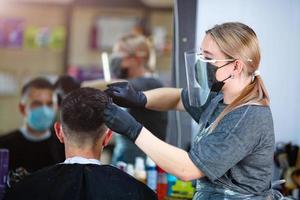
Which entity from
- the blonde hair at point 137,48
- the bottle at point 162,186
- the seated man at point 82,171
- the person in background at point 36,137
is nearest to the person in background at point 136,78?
the blonde hair at point 137,48

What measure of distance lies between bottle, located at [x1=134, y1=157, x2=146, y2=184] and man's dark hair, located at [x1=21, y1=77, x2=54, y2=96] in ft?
3.24

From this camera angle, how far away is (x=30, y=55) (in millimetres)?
4113

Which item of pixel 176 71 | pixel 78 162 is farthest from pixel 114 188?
pixel 176 71

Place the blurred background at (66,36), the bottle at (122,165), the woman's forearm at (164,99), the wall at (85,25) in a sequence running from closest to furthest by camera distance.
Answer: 1. the woman's forearm at (164,99)
2. the bottle at (122,165)
3. the blurred background at (66,36)
4. the wall at (85,25)

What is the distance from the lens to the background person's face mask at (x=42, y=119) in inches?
126

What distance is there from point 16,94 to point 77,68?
0.55 m

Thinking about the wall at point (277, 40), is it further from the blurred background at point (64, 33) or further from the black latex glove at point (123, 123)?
the blurred background at point (64, 33)

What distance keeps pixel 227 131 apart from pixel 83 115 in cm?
58

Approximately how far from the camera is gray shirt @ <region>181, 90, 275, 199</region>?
5.22 ft

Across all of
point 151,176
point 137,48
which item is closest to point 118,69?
point 137,48

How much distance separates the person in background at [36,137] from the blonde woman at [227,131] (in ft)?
5.02

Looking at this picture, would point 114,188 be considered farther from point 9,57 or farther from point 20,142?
point 9,57

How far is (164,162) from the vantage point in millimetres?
1607

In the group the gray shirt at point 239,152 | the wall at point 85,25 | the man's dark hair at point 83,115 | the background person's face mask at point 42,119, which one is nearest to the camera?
the gray shirt at point 239,152
